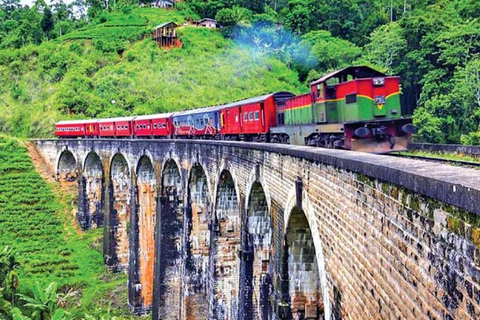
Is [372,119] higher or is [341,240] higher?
[372,119]

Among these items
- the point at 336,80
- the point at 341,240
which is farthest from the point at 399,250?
the point at 336,80

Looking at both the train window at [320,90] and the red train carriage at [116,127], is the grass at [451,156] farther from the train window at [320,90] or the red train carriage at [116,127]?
the red train carriage at [116,127]

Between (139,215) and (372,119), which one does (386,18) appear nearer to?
(139,215)

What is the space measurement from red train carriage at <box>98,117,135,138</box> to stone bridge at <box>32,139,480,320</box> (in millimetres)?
3143

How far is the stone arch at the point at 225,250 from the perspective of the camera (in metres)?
16.4

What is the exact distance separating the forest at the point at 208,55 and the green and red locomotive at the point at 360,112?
60.3 feet

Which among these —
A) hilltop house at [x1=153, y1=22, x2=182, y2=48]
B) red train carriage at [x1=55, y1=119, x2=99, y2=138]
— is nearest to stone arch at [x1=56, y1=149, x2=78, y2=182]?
red train carriage at [x1=55, y1=119, x2=99, y2=138]

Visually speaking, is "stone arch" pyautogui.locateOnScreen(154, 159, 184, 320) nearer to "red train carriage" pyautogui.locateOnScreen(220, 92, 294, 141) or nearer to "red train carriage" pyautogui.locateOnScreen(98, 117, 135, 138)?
"red train carriage" pyautogui.locateOnScreen(220, 92, 294, 141)

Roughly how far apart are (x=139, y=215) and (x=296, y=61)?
3687cm

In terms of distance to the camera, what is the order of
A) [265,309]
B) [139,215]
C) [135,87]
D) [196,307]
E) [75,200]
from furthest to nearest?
[135,87] < [75,200] < [139,215] < [196,307] < [265,309]

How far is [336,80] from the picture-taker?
42.5ft

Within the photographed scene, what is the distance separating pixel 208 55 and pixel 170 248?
39.6 metres

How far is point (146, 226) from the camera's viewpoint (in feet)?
85.7

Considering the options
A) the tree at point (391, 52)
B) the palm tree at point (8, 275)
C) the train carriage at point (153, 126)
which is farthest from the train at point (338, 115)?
the tree at point (391, 52)
